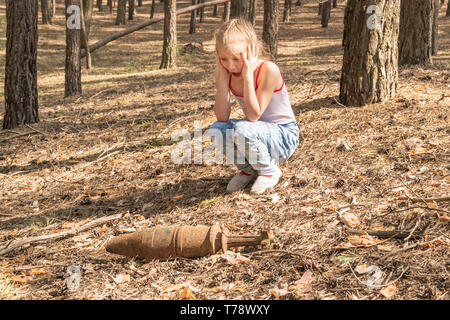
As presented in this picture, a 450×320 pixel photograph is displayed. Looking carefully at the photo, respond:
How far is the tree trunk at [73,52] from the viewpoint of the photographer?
33.4 feet

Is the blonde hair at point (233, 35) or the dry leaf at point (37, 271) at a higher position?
the blonde hair at point (233, 35)

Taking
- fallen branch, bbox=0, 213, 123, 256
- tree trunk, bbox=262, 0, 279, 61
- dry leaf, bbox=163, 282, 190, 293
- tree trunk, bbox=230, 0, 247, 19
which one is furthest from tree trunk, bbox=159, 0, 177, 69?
dry leaf, bbox=163, 282, 190, 293

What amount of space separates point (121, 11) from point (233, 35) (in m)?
26.0

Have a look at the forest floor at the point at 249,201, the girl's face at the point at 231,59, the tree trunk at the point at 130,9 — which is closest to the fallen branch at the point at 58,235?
the forest floor at the point at 249,201

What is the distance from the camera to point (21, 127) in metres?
7.64

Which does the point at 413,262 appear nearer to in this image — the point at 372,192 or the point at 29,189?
the point at 372,192

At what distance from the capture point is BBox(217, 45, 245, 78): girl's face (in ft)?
11.9

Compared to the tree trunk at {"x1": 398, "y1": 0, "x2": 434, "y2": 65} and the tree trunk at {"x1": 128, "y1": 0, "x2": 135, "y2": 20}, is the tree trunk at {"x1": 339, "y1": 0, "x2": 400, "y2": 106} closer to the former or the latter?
the tree trunk at {"x1": 398, "y1": 0, "x2": 434, "y2": 65}

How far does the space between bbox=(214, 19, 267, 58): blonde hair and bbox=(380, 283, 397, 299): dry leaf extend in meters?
1.96

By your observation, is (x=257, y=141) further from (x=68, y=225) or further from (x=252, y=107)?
(x=68, y=225)

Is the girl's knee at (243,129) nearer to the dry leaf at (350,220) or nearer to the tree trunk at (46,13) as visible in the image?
the dry leaf at (350,220)

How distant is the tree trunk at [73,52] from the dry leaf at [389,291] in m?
9.06

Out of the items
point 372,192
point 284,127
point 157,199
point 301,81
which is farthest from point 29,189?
point 301,81

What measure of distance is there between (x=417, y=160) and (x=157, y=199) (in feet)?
7.66
